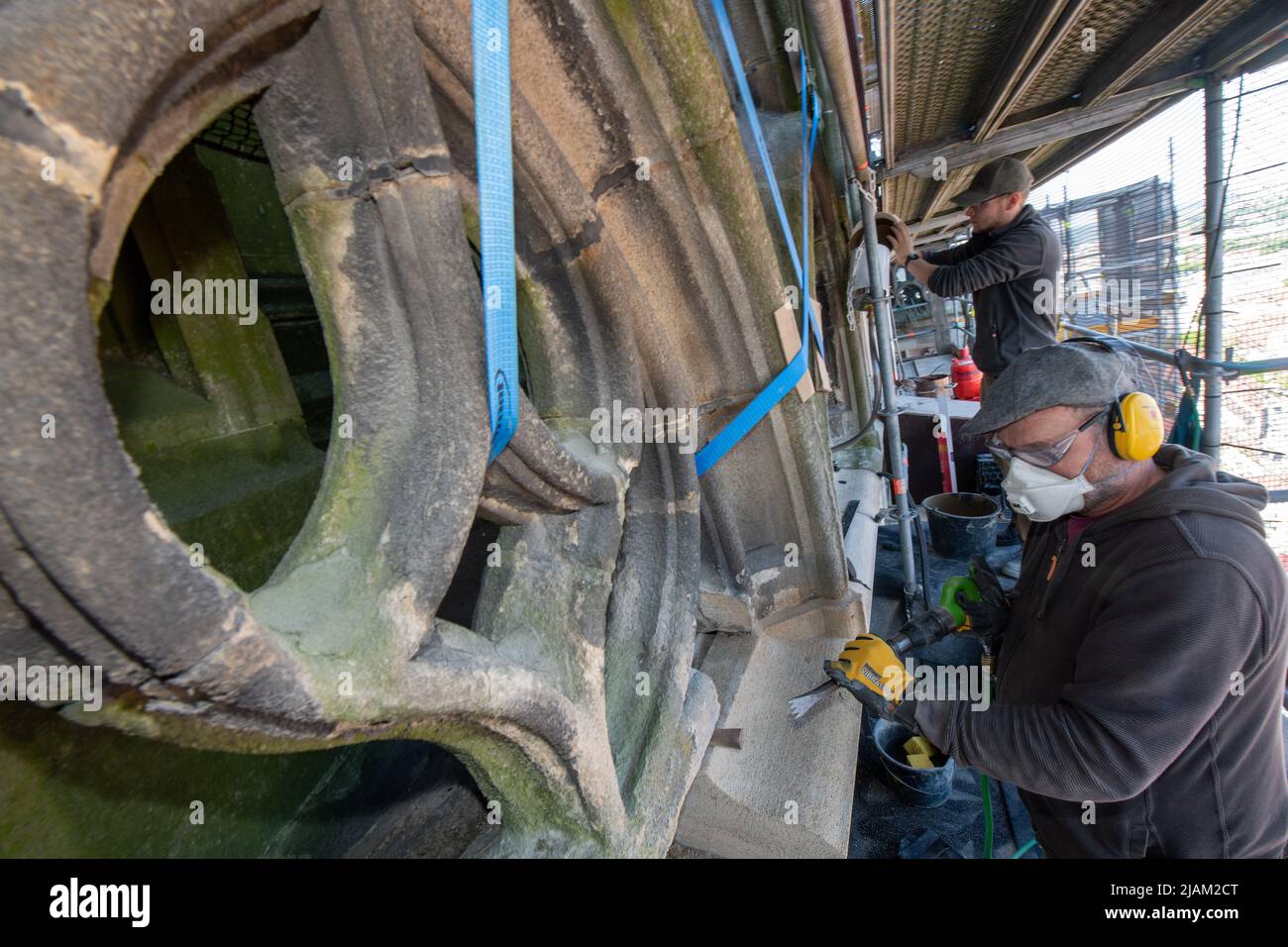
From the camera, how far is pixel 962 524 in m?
4.09

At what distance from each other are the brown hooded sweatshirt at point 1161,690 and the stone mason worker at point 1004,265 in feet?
4.99

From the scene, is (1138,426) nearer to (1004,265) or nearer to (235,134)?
(1004,265)

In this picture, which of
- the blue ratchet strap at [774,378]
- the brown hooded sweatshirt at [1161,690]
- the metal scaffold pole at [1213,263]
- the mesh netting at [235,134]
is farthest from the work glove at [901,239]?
the mesh netting at [235,134]

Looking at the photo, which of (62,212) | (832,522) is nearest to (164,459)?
(62,212)

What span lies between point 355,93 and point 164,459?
110 cm

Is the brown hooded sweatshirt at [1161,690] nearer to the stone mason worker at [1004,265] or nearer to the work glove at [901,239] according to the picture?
the stone mason worker at [1004,265]

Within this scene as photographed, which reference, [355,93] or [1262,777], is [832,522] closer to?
[1262,777]

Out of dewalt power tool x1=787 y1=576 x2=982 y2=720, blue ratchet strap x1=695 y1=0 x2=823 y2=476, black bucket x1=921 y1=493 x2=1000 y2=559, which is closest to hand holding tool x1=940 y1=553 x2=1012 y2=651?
dewalt power tool x1=787 y1=576 x2=982 y2=720

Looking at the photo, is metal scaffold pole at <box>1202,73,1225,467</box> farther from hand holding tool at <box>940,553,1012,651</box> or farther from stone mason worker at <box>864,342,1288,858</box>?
stone mason worker at <box>864,342,1288,858</box>

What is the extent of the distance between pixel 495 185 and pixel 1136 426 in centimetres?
146

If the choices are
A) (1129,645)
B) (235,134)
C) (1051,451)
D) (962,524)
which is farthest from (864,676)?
(962,524)

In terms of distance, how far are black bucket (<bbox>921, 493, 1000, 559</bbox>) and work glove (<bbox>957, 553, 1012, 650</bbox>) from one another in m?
1.95

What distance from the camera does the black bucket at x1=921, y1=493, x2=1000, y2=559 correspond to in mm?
4074

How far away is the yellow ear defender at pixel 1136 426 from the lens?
54.9 inches
